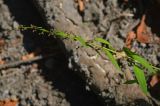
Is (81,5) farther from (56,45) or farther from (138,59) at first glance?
(138,59)

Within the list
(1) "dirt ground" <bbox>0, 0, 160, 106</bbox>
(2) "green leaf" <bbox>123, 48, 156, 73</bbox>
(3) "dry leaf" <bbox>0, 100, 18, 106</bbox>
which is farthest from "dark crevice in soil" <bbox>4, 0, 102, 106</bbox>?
(2) "green leaf" <bbox>123, 48, 156, 73</bbox>

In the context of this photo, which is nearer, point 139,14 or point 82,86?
point 82,86

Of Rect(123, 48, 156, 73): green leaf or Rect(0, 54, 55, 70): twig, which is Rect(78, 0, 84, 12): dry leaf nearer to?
Rect(0, 54, 55, 70): twig

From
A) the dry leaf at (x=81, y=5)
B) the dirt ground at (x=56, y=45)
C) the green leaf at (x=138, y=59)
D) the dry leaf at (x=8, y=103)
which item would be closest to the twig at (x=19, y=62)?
the dirt ground at (x=56, y=45)

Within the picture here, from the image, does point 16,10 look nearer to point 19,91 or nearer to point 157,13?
point 19,91

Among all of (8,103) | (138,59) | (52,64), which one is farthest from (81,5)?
(138,59)

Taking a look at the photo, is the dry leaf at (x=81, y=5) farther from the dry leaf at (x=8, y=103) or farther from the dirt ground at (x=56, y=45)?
the dry leaf at (x=8, y=103)

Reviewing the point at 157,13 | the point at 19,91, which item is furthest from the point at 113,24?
the point at 19,91
